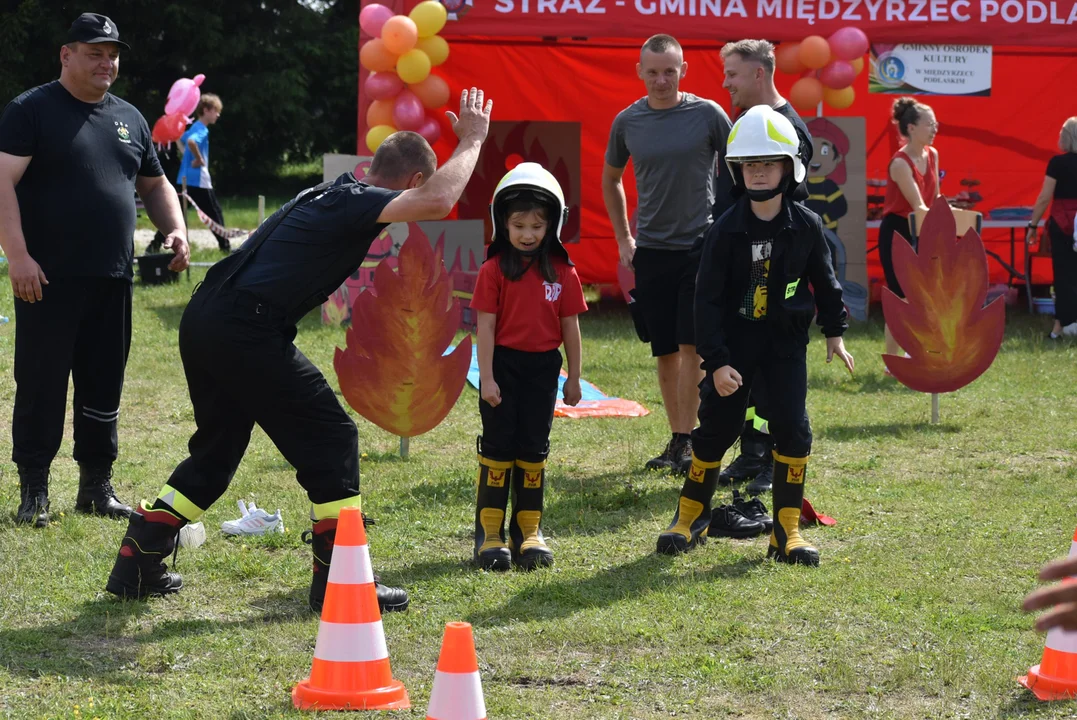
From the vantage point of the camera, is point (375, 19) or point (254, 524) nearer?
point (254, 524)

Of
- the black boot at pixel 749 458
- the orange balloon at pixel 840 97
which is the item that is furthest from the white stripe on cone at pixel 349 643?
the orange balloon at pixel 840 97

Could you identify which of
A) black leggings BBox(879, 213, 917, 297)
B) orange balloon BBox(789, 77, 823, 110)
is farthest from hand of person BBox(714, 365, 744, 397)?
orange balloon BBox(789, 77, 823, 110)

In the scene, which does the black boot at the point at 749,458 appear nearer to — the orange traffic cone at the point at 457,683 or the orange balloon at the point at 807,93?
the orange traffic cone at the point at 457,683

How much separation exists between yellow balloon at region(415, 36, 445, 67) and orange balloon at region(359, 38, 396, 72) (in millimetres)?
271

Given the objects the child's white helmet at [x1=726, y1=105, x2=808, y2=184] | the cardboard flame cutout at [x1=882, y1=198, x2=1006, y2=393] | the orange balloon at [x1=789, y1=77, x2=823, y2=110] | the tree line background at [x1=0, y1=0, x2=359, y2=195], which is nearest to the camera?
the child's white helmet at [x1=726, y1=105, x2=808, y2=184]

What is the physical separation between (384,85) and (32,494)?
6.81 metres

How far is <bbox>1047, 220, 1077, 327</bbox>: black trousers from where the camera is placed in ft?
40.0

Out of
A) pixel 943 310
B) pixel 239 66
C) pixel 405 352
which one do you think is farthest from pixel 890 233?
pixel 239 66

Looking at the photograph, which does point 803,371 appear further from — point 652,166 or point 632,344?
point 632,344

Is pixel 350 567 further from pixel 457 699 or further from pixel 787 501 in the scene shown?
pixel 787 501

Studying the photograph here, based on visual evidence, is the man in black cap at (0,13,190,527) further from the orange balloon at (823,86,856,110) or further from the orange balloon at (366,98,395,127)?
the orange balloon at (823,86,856,110)

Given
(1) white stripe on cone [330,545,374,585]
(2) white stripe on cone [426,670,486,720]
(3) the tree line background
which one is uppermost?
(3) the tree line background

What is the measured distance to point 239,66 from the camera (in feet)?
107

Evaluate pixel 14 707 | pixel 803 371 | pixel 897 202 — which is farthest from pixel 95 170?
pixel 897 202
